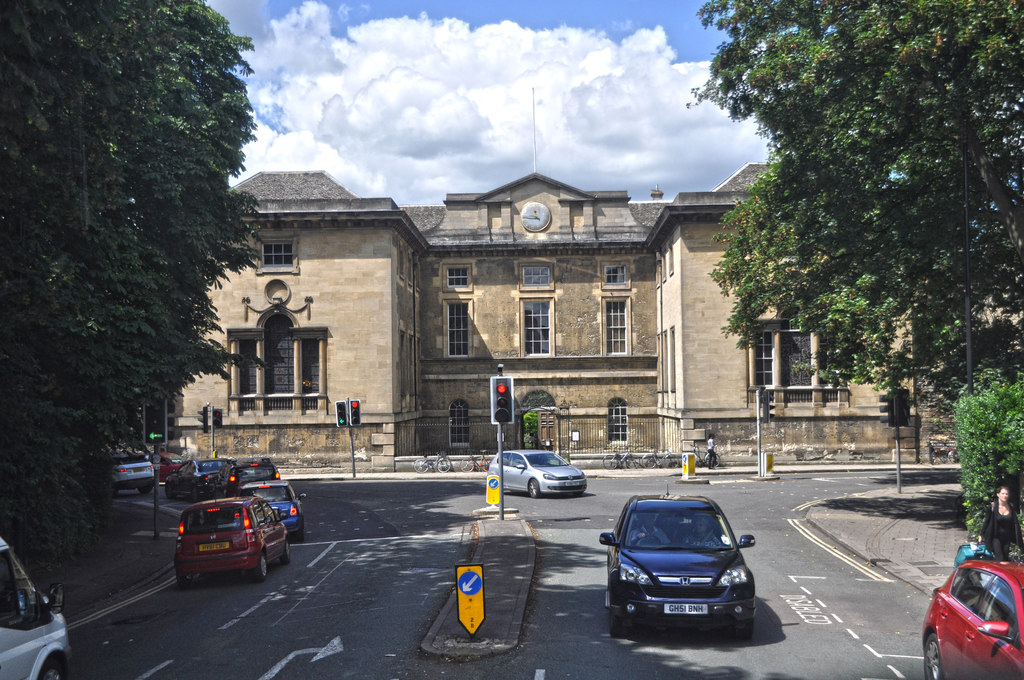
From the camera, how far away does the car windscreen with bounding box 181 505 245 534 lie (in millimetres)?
14952

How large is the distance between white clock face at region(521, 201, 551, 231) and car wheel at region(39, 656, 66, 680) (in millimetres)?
41528

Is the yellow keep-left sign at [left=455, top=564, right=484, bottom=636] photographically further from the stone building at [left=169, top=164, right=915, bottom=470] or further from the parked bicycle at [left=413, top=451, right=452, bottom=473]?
the parked bicycle at [left=413, top=451, right=452, bottom=473]

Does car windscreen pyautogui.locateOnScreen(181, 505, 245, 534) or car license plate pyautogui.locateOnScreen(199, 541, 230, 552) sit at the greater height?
car windscreen pyautogui.locateOnScreen(181, 505, 245, 534)

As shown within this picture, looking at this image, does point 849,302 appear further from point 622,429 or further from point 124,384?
point 622,429

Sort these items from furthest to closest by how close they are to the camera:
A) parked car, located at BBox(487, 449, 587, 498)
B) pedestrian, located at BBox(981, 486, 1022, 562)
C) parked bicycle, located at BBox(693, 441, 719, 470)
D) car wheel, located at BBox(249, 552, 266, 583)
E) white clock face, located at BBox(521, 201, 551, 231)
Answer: white clock face, located at BBox(521, 201, 551, 231) < parked bicycle, located at BBox(693, 441, 719, 470) < parked car, located at BBox(487, 449, 587, 498) < car wheel, located at BBox(249, 552, 266, 583) < pedestrian, located at BBox(981, 486, 1022, 562)

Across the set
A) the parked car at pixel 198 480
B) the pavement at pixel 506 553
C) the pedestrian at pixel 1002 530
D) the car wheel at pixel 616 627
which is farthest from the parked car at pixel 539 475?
the car wheel at pixel 616 627

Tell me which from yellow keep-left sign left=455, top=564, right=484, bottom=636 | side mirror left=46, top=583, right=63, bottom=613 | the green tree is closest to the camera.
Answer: side mirror left=46, top=583, right=63, bottom=613

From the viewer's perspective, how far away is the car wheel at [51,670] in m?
7.83

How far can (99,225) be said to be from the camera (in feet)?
49.0

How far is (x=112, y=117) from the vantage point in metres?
12.1

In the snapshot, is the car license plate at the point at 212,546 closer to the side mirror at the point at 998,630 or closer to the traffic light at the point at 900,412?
the side mirror at the point at 998,630

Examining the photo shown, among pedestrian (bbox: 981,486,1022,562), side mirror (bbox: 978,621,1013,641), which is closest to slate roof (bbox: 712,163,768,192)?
pedestrian (bbox: 981,486,1022,562)

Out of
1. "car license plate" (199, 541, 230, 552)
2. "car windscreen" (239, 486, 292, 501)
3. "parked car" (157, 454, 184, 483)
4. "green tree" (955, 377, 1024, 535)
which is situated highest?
"green tree" (955, 377, 1024, 535)

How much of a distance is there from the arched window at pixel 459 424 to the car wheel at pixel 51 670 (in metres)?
39.6
